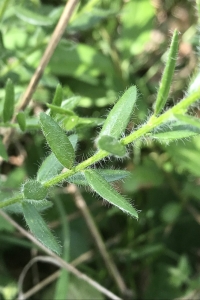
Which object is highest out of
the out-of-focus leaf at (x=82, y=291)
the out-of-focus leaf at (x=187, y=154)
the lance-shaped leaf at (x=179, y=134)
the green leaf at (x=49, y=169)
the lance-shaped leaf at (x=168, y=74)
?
the lance-shaped leaf at (x=168, y=74)

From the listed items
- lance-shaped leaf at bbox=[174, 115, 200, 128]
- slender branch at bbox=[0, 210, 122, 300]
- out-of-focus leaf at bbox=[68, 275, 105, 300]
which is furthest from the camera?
out-of-focus leaf at bbox=[68, 275, 105, 300]

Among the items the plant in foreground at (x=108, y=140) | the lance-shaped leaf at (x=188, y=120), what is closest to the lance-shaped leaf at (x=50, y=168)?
the plant in foreground at (x=108, y=140)

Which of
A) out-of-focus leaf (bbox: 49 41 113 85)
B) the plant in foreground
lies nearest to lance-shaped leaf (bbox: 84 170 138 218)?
the plant in foreground

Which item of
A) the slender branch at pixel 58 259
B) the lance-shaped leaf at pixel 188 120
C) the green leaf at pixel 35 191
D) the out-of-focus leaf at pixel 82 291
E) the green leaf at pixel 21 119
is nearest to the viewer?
the lance-shaped leaf at pixel 188 120

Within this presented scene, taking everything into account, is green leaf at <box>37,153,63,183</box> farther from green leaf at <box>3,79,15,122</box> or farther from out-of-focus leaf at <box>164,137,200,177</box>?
out-of-focus leaf at <box>164,137,200,177</box>

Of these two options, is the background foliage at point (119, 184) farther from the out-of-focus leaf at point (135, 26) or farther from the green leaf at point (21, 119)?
the green leaf at point (21, 119)

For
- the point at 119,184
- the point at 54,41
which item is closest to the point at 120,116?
the point at 54,41
